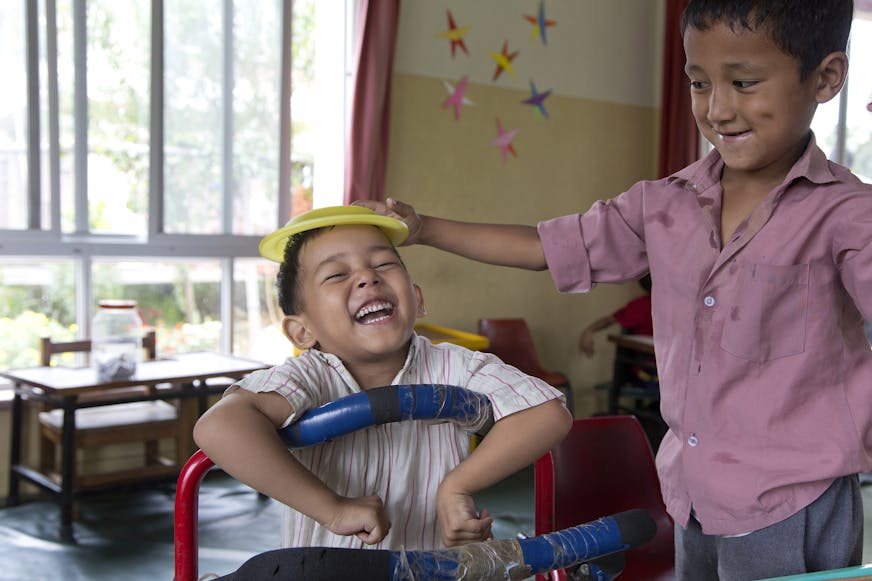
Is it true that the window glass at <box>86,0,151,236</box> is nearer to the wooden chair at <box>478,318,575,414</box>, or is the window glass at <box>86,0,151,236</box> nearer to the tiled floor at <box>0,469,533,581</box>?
the tiled floor at <box>0,469,533,581</box>

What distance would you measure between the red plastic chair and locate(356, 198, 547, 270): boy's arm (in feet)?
1.83

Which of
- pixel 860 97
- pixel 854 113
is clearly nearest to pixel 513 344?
pixel 854 113

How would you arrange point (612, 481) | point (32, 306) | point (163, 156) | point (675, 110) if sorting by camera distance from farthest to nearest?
point (675, 110) → point (163, 156) → point (32, 306) → point (612, 481)

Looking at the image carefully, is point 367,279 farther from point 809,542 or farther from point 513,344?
point 513,344

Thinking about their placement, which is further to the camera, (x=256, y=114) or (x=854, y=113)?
(x=854, y=113)

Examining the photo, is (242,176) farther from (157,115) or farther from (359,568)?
(359,568)

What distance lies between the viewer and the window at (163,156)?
144 inches

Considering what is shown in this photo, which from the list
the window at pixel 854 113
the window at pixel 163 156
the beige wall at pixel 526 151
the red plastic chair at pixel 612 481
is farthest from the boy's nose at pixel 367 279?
the window at pixel 854 113

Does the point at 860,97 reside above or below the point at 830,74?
above

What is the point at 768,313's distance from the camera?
1.15 m

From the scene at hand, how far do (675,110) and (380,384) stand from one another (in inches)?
176

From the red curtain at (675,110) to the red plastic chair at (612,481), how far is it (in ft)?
11.8

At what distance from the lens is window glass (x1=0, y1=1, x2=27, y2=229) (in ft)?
11.6

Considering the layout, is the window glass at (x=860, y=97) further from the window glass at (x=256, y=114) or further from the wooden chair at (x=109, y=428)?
the wooden chair at (x=109, y=428)
